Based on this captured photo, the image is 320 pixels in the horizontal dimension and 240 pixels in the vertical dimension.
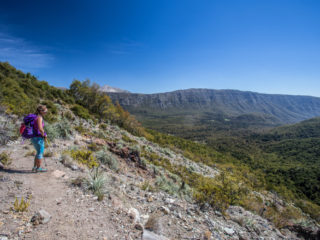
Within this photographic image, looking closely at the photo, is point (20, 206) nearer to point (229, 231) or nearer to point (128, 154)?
point (229, 231)

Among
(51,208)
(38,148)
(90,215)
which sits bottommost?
(90,215)

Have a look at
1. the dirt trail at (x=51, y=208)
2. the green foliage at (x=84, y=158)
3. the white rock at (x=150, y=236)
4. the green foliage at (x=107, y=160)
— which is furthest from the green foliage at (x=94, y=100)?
the white rock at (x=150, y=236)

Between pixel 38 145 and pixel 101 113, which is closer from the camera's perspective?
pixel 38 145

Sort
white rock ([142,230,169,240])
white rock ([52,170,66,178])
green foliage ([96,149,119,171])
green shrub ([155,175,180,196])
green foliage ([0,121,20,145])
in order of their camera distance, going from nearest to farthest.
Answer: white rock ([142,230,169,240])
white rock ([52,170,66,178])
green foliage ([0,121,20,145])
green shrub ([155,175,180,196])
green foliage ([96,149,119,171])

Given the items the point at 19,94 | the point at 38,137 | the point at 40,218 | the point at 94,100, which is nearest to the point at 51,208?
the point at 40,218

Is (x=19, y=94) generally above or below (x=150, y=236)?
above

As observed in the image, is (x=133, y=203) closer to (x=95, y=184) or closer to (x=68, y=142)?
(x=95, y=184)

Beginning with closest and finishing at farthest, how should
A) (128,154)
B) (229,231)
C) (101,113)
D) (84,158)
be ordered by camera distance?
(229,231) < (84,158) < (128,154) < (101,113)

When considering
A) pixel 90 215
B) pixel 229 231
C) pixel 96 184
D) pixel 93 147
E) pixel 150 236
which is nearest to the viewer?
pixel 150 236

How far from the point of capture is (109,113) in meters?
29.0

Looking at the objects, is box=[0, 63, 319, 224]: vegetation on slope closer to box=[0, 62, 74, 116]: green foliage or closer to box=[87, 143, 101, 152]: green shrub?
box=[0, 62, 74, 116]: green foliage

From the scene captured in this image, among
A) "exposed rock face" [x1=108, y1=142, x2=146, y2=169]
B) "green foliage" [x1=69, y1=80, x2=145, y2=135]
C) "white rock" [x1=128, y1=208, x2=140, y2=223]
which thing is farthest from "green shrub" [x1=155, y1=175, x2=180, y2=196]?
"green foliage" [x1=69, y1=80, x2=145, y2=135]

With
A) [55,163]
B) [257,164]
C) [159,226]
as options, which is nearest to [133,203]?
[159,226]

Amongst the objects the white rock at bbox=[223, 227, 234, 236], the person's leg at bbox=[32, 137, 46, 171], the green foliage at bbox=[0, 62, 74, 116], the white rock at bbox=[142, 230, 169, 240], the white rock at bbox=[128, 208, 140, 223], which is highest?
the green foliage at bbox=[0, 62, 74, 116]
